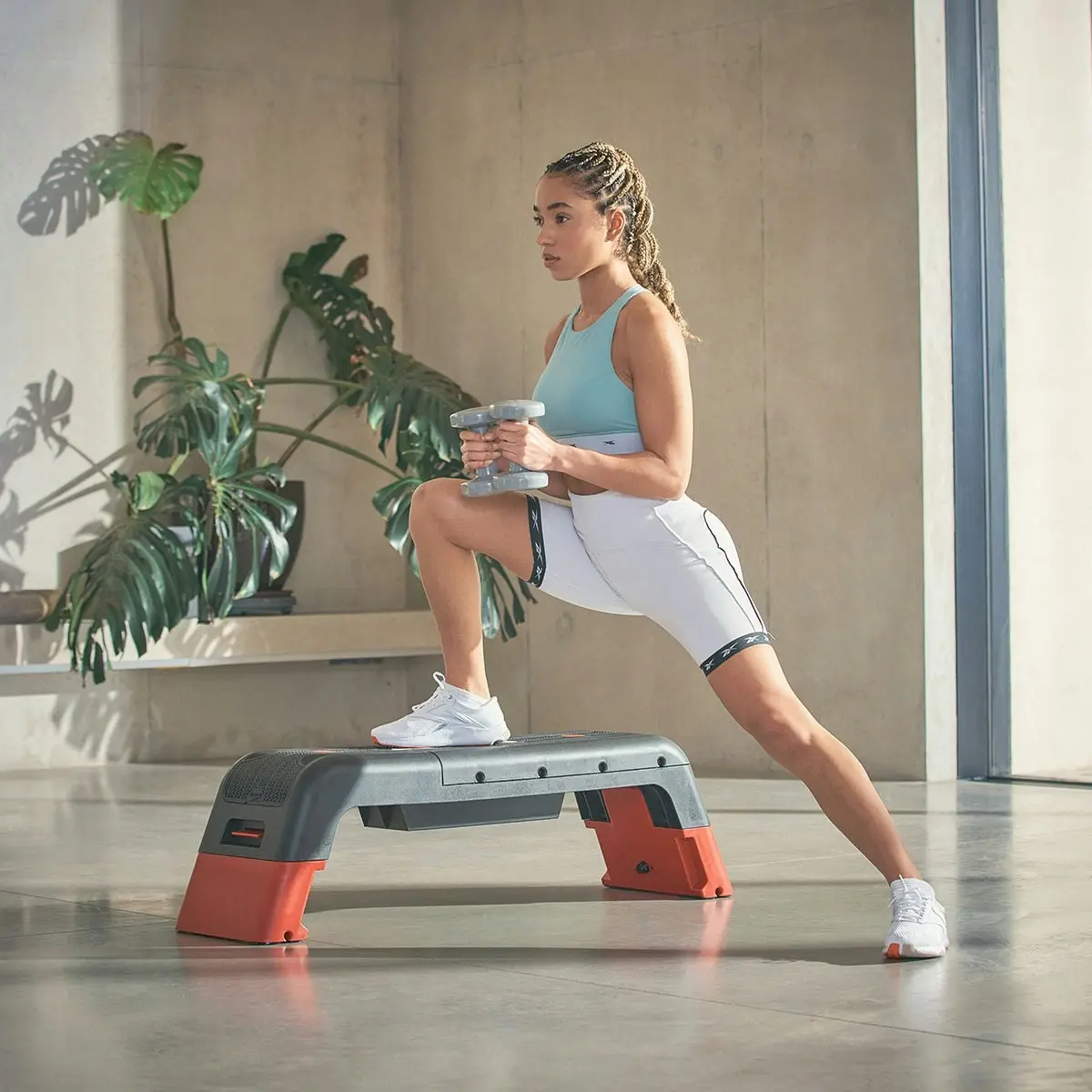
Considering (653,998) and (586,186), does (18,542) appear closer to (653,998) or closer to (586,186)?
(586,186)

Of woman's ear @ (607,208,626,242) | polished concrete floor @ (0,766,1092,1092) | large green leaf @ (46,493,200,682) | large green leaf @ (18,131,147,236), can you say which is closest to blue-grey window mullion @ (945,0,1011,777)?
polished concrete floor @ (0,766,1092,1092)

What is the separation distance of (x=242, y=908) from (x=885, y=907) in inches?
45.9

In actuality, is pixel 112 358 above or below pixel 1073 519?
above

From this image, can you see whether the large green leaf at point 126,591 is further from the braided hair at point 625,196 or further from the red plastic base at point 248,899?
the braided hair at point 625,196

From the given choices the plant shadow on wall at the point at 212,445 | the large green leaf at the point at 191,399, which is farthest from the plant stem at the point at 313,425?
the large green leaf at the point at 191,399

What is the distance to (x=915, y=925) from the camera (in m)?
2.88

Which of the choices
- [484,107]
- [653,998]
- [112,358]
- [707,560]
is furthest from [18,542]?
[653,998]

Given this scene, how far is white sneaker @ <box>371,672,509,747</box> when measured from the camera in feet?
10.6

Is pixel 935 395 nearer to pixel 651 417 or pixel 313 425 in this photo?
pixel 313 425

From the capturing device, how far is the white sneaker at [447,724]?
3238mm

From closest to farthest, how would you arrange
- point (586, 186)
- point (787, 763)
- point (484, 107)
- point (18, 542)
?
1. point (787, 763)
2. point (586, 186)
3. point (18, 542)
4. point (484, 107)

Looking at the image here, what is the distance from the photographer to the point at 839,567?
5.90m

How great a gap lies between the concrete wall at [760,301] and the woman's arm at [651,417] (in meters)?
2.70

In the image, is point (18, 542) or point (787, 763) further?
point (18, 542)
